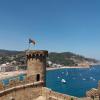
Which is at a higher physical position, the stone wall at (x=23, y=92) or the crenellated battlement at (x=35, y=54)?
the crenellated battlement at (x=35, y=54)

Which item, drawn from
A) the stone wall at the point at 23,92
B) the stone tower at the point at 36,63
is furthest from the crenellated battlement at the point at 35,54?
the stone wall at the point at 23,92

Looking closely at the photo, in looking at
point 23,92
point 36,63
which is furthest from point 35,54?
point 23,92

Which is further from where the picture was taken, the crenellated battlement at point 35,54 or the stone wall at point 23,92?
the crenellated battlement at point 35,54

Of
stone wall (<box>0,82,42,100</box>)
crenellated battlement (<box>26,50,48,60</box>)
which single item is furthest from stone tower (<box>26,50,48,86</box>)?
stone wall (<box>0,82,42,100</box>)

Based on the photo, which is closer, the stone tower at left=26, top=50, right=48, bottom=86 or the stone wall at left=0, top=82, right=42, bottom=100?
the stone wall at left=0, top=82, right=42, bottom=100

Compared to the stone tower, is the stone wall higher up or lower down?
lower down

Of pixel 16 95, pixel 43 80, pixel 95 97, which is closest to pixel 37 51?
pixel 43 80

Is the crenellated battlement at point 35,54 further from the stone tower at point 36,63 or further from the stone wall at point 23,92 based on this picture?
the stone wall at point 23,92

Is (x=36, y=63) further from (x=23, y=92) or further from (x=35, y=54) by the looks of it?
(x=23, y=92)

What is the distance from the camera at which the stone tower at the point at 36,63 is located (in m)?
30.9

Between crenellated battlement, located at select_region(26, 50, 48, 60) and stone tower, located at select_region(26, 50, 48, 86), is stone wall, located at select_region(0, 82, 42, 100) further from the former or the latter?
crenellated battlement, located at select_region(26, 50, 48, 60)

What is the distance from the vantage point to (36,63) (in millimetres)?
30922

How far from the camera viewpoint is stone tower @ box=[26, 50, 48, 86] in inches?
1218

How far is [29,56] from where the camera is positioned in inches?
1227
